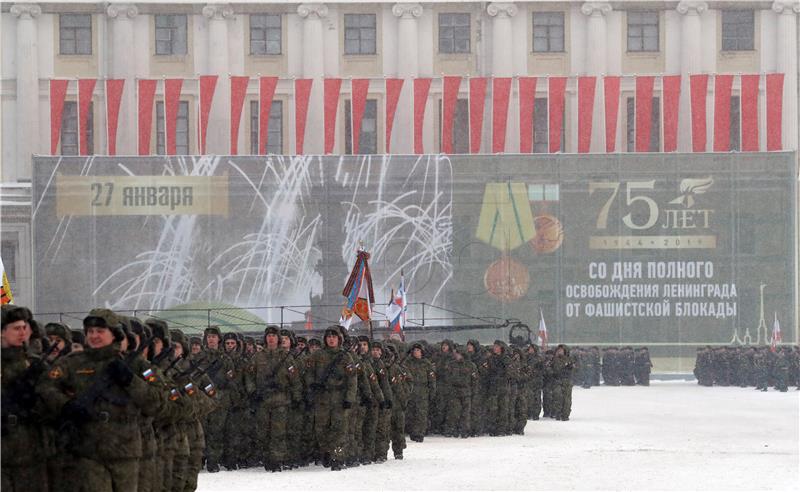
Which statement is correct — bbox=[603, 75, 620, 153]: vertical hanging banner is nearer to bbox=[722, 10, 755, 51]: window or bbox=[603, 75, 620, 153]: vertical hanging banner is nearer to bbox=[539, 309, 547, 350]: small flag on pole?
bbox=[722, 10, 755, 51]: window

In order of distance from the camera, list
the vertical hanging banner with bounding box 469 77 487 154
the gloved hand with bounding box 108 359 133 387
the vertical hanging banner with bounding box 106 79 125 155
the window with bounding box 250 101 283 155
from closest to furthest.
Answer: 1. the gloved hand with bounding box 108 359 133 387
2. the vertical hanging banner with bounding box 106 79 125 155
3. the vertical hanging banner with bounding box 469 77 487 154
4. the window with bounding box 250 101 283 155

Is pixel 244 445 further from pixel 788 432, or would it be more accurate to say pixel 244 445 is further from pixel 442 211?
Answer: pixel 442 211

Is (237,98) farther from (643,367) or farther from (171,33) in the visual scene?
(643,367)

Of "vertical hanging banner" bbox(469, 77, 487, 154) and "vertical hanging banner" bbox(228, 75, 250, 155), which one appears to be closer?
"vertical hanging banner" bbox(228, 75, 250, 155)

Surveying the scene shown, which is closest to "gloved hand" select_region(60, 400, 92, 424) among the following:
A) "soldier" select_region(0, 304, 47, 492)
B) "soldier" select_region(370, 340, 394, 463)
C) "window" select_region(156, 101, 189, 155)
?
"soldier" select_region(0, 304, 47, 492)

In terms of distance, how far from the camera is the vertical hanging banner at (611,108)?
65.9 meters

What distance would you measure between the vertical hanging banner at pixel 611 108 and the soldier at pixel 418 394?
40.6m

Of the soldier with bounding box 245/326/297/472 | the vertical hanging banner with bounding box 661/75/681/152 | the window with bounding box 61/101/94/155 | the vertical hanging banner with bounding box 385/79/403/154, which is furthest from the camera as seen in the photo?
the window with bounding box 61/101/94/155

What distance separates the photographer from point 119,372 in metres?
11.0

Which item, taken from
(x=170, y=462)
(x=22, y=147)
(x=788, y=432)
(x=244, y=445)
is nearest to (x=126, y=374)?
(x=170, y=462)

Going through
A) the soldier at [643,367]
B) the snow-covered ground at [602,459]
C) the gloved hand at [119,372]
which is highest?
the gloved hand at [119,372]

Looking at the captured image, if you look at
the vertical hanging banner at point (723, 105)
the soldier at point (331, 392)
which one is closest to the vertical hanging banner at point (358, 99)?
the vertical hanging banner at point (723, 105)

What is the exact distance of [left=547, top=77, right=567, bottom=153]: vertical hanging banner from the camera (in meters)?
65.8

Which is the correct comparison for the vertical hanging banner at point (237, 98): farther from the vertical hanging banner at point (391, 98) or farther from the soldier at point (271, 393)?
the soldier at point (271, 393)
